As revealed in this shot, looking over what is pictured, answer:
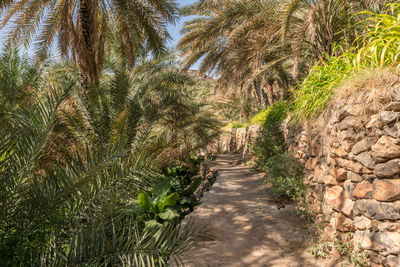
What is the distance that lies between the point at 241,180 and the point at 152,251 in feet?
18.4

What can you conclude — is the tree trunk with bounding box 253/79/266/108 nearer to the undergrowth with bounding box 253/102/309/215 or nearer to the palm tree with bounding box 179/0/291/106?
the palm tree with bounding box 179/0/291/106

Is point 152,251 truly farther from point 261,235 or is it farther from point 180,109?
point 180,109

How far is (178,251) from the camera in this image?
1809 mm

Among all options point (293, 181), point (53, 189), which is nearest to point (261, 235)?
point (293, 181)

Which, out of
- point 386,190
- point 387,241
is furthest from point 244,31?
point 387,241

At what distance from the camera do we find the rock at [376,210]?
2.20m

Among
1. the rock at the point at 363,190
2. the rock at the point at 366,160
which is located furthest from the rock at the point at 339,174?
the rock at the point at 366,160

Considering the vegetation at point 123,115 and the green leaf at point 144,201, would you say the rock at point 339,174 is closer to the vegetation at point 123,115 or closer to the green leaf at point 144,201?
the vegetation at point 123,115

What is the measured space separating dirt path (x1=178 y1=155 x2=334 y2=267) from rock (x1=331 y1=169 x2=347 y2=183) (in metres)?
1.01

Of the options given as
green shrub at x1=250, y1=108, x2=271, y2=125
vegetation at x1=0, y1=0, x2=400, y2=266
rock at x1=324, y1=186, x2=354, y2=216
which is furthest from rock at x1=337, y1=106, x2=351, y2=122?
green shrub at x1=250, y1=108, x2=271, y2=125

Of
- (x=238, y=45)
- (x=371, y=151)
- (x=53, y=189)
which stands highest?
(x=238, y=45)

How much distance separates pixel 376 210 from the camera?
A: 236cm

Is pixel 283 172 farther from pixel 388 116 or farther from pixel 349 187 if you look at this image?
pixel 388 116

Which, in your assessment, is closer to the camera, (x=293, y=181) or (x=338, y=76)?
(x=338, y=76)
